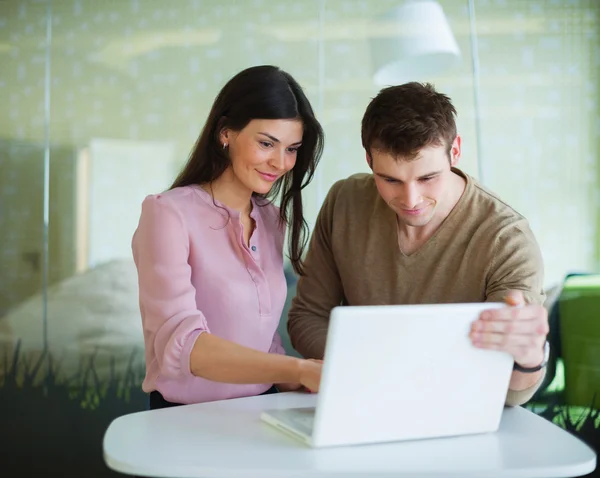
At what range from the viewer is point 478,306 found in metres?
1.40

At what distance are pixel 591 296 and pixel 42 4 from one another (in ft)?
8.47

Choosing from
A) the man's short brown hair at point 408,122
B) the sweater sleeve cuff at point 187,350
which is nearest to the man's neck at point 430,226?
the man's short brown hair at point 408,122

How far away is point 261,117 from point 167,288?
504mm

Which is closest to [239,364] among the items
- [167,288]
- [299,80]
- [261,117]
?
[167,288]

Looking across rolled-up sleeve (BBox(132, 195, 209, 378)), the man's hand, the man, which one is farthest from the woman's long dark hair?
the man's hand

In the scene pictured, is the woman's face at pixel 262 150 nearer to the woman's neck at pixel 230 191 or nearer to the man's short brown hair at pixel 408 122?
the woman's neck at pixel 230 191

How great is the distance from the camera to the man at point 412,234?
6.40 feet

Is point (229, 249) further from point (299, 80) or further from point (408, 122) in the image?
point (299, 80)

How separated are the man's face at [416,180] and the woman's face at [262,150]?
0.22 meters

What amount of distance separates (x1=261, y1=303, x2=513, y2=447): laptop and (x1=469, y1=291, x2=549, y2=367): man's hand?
0.02 meters

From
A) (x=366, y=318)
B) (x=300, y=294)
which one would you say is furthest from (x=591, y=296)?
(x=366, y=318)

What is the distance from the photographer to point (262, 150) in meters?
2.04

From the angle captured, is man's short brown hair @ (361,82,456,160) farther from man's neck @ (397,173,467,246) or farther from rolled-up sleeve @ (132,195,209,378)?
rolled-up sleeve @ (132,195,209,378)

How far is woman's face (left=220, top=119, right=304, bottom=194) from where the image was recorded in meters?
→ 2.04
